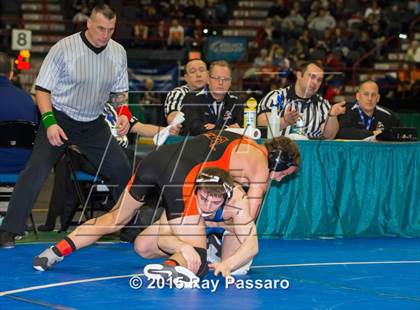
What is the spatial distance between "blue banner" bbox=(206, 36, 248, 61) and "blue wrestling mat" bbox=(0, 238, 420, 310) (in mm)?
14125

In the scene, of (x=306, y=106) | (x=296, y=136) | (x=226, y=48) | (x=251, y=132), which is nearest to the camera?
(x=251, y=132)

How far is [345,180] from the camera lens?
1005 cm

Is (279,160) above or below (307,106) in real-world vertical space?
below

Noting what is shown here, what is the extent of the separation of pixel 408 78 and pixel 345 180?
12.8m

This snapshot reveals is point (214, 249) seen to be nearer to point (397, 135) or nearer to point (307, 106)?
point (307, 106)

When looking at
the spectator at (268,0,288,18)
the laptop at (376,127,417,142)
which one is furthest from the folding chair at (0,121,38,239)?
the spectator at (268,0,288,18)

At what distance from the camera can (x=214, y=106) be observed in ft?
32.8

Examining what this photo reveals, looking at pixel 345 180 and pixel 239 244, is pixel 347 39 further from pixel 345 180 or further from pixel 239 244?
pixel 239 244

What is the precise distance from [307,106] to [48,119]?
3.45 m

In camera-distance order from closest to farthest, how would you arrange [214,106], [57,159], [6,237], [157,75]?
[57,159], [6,237], [214,106], [157,75]

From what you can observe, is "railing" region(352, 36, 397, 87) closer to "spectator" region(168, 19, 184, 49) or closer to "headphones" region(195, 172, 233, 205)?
"spectator" region(168, 19, 184, 49)

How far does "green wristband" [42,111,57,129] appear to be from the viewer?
7.72m

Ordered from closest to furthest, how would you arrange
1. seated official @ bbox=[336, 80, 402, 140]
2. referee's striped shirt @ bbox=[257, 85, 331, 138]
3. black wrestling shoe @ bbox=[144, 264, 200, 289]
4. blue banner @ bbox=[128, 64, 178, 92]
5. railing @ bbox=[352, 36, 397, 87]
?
black wrestling shoe @ bbox=[144, 264, 200, 289] < referee's striped shirt @ bbox=[257, 85, 331, 138] < seated official @ bbox=[336, 80, 402, 140] < railing @ bbox=[352, 36, 397, 87] < blue banner @ bbox=[128, 64, 178, 92]

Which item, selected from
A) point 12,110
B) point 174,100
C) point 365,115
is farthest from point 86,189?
point 365,115
